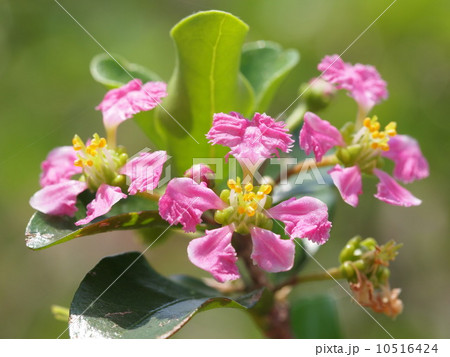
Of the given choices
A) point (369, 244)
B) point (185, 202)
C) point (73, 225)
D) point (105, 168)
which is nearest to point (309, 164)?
point (369, 244)

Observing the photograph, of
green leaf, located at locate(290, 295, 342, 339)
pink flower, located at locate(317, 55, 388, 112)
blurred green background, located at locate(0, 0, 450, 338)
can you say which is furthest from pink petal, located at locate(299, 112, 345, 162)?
blurred green background, located at locate(0, 0, 450, 338)

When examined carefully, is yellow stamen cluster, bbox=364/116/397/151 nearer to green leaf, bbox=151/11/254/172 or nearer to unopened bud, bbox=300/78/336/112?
unopened bud, bbox=300/78/336/112

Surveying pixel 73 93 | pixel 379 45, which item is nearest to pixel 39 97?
pixel 73 93

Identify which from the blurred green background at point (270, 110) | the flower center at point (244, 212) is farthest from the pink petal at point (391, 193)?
the blurred green background at point (270, 110)

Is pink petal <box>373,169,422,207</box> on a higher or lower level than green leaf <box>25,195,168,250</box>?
lower

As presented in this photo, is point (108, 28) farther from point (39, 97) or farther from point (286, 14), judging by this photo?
point (286, 14)

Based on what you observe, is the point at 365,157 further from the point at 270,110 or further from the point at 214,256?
the point at 270,110

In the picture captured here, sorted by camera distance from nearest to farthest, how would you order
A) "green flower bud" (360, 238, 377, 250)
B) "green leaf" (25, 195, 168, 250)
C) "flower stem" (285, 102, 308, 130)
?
"green leaf" (25, 195, 168, 250)
"green flower bud" (360, 238, 377, 250)
"flower stem" (285, 102, 308, 130)
